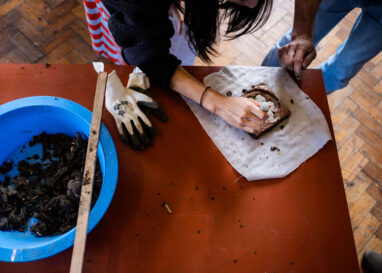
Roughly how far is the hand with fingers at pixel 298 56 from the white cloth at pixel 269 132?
32 mm

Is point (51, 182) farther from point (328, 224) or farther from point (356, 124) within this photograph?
point (356, 124)

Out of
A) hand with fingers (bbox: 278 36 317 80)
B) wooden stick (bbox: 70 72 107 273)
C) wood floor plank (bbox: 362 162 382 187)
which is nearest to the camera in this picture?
wooden stick (bbox: 70 72 107 273)

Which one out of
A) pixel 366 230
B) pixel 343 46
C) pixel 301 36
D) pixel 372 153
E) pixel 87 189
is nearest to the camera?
pixel 87 189

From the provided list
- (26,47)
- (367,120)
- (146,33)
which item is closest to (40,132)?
(146,33)

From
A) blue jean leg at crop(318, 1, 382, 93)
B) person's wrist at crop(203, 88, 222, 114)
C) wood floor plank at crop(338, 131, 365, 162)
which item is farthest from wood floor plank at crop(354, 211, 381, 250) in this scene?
person's wrist at crop(203, 88, 222, 114)

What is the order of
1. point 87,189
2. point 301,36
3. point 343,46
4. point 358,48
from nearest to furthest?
point 87,189 → point 301,36 → point 358,48 → point 343,46

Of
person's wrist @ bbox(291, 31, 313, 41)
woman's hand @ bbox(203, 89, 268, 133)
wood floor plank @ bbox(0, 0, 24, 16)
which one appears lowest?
wood floor plank @ bbox(0, 0, 24, 16)

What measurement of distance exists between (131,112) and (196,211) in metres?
0.34

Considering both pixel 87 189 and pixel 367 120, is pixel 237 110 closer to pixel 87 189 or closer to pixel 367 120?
pixel 87 189

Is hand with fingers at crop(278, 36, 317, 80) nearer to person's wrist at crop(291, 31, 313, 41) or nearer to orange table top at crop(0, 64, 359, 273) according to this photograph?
person's wrist at crop(291, 31, 313, 41)

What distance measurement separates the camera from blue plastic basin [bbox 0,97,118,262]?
1.96 ft

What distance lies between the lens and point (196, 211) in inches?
30.2

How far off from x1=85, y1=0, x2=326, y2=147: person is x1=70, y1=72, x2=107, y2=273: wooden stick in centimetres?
15

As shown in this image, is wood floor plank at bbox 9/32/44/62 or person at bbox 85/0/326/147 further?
wood floor plank at bbox 9/32/44/62
